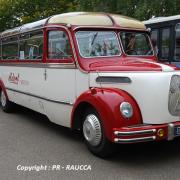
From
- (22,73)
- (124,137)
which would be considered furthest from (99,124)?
(22,73)

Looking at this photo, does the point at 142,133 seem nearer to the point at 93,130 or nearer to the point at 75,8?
the point at 93,130

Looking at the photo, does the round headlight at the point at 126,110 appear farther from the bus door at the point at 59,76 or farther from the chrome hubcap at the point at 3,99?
the chrome hubcap at the point at 3,99

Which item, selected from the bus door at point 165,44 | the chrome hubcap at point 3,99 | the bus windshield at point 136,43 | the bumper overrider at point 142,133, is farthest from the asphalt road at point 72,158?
the bus door at point 165,44

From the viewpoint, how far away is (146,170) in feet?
18.6

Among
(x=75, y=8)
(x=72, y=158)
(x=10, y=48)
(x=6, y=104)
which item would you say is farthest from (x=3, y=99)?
(x=75, y=8)

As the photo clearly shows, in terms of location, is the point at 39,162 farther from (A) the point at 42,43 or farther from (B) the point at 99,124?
(A) the point at 42,43

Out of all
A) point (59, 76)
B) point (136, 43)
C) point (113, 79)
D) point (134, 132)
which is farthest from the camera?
point (136, 43)

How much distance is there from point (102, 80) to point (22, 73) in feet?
10.7

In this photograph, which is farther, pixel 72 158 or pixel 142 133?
pixel 72 158

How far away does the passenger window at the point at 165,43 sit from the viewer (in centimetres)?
1212

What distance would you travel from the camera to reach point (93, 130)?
613 cm

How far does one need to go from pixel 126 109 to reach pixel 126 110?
0.01 meters

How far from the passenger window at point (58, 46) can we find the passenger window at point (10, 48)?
2.31 metres

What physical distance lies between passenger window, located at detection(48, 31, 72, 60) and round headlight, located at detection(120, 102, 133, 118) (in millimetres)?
1665
